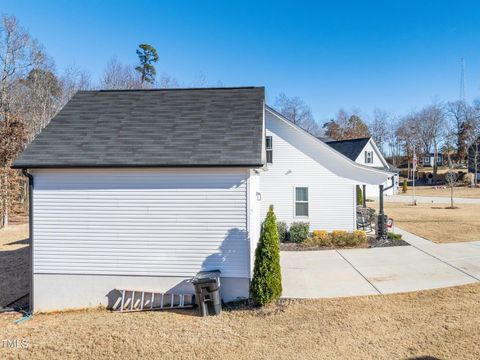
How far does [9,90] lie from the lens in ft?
73.8

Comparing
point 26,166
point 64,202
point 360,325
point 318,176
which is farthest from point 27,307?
point 318,176

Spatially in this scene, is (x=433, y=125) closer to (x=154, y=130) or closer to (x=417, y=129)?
(x=417, y=129)

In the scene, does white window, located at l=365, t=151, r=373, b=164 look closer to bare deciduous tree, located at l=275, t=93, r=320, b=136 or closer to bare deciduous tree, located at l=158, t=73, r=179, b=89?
bare deciduous tree, located at l=275, t=93, r=320, b=136

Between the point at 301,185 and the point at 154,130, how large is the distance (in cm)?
770

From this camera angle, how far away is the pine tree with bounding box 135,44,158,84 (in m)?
39.1

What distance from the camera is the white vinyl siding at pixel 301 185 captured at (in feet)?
43.9

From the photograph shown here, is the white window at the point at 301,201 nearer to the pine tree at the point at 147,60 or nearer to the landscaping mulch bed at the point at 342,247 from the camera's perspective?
the landscaping mulch bed at the point at 342,247

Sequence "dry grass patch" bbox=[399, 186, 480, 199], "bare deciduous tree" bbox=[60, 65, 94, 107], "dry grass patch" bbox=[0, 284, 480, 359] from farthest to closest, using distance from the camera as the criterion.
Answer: "dry grass patch" bbox=[399, 186, 480, 199]
"bare deciduous tree" bbox=[60, 65, 94, 107]
"dry grass patch" bbox=[0, 284, 480, 359]

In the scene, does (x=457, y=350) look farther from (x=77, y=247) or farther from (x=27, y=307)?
(x=27, y=307)

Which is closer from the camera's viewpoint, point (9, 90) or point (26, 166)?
point (26, 166)

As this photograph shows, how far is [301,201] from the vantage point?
1363 cm

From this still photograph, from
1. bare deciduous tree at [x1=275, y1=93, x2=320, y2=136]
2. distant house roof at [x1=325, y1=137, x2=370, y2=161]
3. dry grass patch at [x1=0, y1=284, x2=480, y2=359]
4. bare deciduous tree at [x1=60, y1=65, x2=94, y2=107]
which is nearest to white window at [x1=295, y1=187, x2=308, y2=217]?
dry grass patch at [x1=0, y1=284, x2=480, y2=359]

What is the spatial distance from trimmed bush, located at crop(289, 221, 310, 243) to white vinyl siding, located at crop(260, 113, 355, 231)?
1.48 ft

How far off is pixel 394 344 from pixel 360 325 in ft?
2.46
